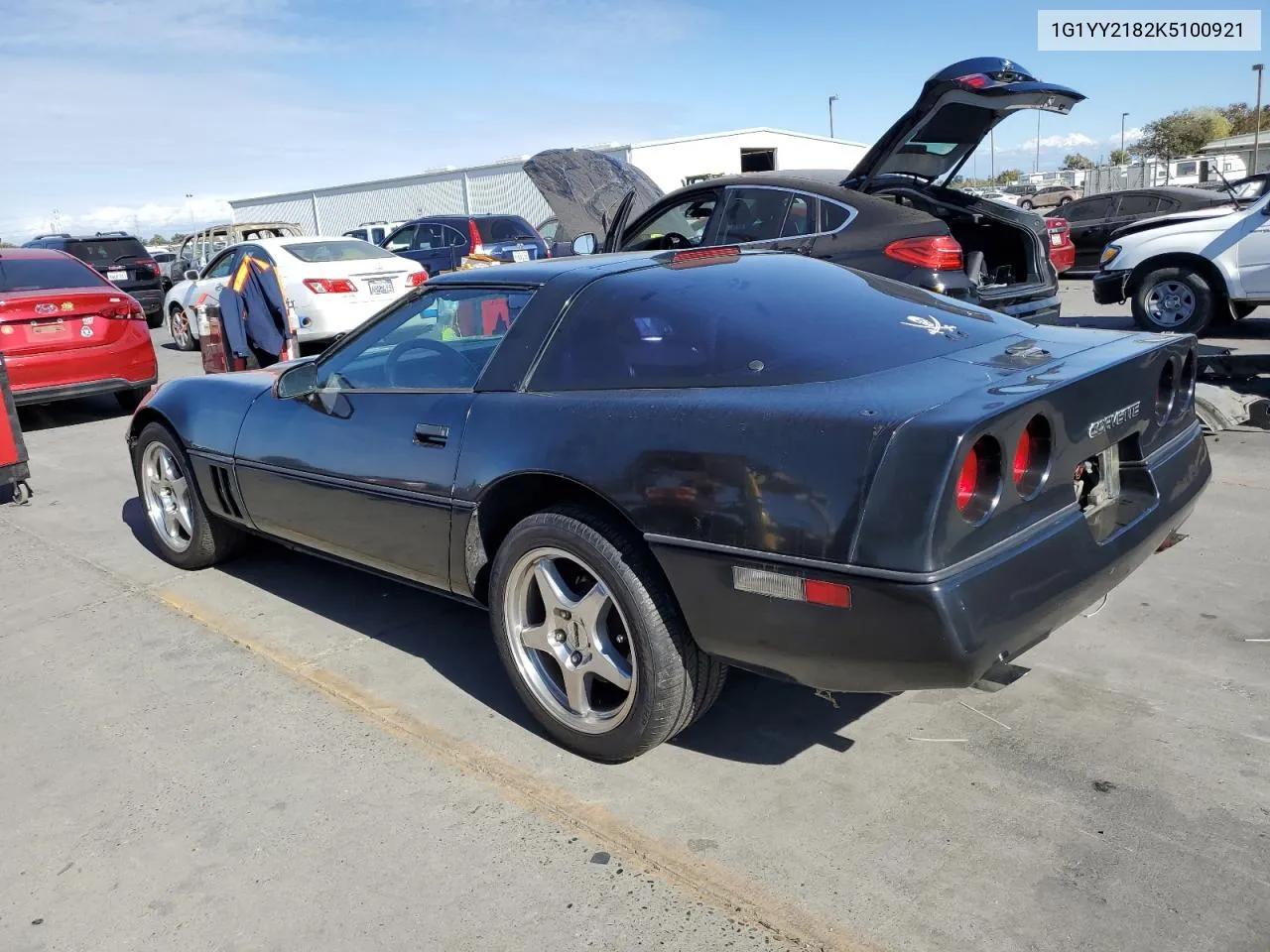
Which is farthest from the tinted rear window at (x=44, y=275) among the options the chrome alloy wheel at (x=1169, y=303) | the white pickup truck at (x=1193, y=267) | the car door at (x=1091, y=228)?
the car door at (x=1091, y=228)

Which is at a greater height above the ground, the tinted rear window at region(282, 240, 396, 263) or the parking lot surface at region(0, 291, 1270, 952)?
the tinted rear window at region(282, 240, 396, 263)

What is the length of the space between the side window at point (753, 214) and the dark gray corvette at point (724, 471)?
12.2ft

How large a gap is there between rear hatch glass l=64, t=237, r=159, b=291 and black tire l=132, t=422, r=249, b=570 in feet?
50.1

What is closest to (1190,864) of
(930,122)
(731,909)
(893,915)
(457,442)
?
(893,915)

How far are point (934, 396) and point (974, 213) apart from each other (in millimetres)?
5782

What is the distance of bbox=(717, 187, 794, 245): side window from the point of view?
7.35 meters

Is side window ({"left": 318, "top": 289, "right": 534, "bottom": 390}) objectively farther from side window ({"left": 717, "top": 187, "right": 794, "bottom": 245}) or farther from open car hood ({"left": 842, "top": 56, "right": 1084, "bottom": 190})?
open car hood ({"left": 842, "top": 56, "right": 1084, "bottom": 190})

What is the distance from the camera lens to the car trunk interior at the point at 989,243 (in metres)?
7.77

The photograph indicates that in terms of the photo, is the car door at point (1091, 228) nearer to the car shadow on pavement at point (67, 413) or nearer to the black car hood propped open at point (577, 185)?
the black car hood propped open at point (577, 185)

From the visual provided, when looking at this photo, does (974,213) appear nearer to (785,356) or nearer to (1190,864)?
(785,356)

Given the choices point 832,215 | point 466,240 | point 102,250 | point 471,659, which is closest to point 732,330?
point 471,659

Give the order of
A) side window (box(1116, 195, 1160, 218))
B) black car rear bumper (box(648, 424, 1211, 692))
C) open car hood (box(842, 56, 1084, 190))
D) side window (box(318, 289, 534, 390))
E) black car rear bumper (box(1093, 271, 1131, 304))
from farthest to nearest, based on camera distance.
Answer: side window (box(1116, 195, 1160, 218)) → black car rear bumper (box(1093, 271, 1131, 304)) → open car hood (box(842, 56, 1084, 190)) → side window (box(318, 289, 534, 390)) → black car rear bumper (box(648, 424, 1211, 692))

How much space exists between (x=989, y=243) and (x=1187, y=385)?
5356 mm

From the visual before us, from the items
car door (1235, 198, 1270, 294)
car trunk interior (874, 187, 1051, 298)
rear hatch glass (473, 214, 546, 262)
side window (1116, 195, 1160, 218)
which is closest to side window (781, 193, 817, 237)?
car trunk interior (874, 187, 1051, 298)
